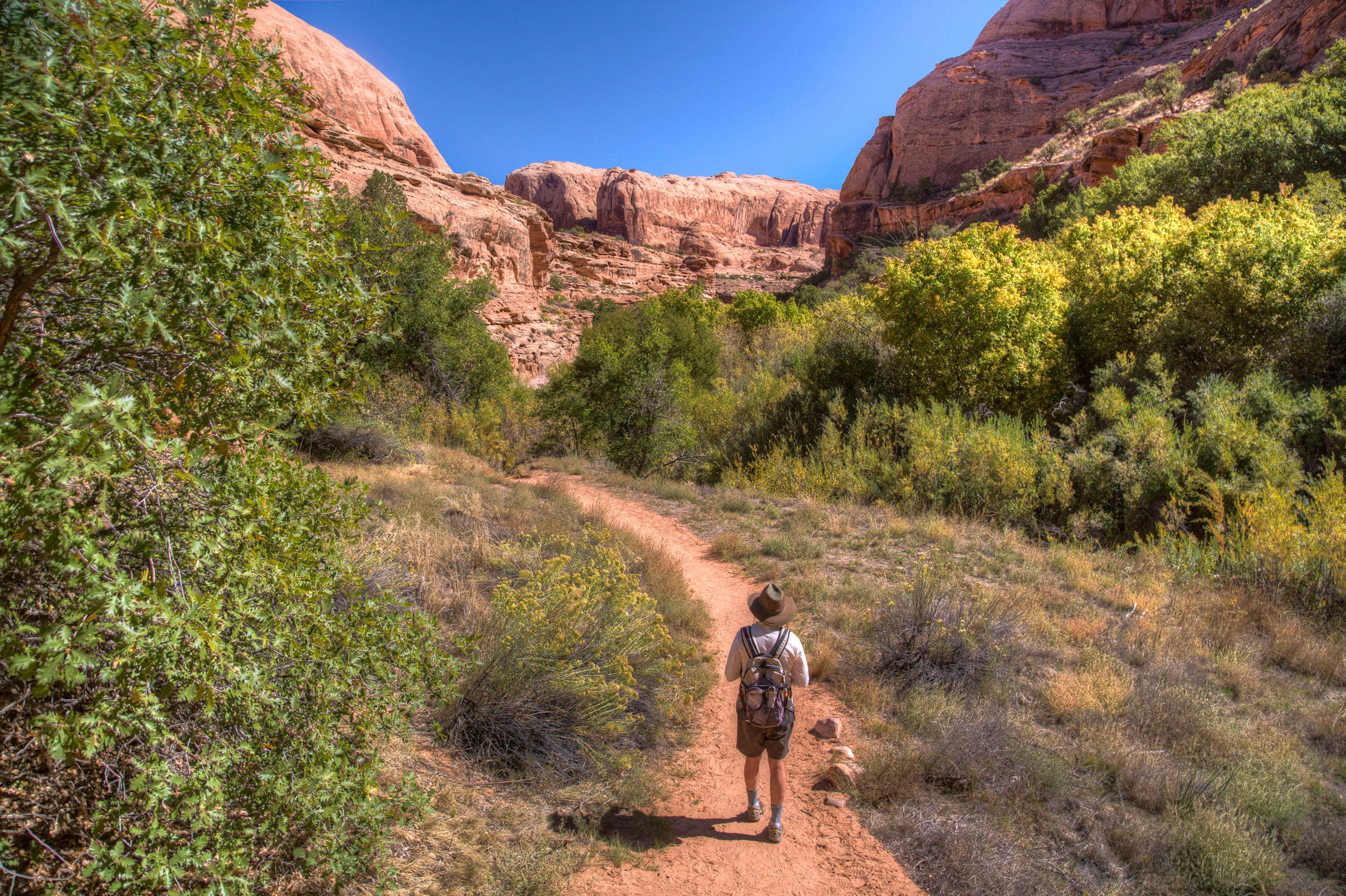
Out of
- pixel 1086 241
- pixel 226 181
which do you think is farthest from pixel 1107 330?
pixel 226 181

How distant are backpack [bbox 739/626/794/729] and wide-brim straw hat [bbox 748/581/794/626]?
115 millimetres

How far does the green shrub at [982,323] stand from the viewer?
12508mm

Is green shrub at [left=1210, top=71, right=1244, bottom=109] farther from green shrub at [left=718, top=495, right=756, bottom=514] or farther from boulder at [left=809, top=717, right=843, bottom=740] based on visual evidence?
boulder at [left=809, top=717, right=843, bottom=740]

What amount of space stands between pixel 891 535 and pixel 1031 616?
8.81 ft

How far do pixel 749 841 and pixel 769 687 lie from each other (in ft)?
3.16

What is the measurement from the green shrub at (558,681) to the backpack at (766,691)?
93 cm

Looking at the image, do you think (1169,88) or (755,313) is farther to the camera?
(1169,88)

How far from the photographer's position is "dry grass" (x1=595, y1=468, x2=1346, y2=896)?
10.6ft

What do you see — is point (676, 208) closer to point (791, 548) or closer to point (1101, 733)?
point (791, 548)

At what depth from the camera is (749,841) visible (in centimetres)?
357

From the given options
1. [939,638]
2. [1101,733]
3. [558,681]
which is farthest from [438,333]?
[1101,733]

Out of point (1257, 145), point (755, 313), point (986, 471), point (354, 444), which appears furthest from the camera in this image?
point (755, 313)

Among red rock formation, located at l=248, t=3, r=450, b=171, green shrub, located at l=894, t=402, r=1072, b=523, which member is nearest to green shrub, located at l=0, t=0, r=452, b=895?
green shrub, located at l=894, t=402, r=1072, b=523

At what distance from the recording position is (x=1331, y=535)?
6.41m
